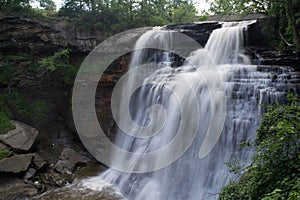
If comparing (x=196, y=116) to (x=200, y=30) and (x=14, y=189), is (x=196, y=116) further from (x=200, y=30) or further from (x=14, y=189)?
(x=200, y=30)

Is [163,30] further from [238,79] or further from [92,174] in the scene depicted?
[92,174]

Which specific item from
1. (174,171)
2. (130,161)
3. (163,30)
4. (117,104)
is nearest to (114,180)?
(130,161)

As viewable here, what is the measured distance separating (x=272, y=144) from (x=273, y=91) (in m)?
3.91

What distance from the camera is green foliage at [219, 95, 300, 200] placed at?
364 cm

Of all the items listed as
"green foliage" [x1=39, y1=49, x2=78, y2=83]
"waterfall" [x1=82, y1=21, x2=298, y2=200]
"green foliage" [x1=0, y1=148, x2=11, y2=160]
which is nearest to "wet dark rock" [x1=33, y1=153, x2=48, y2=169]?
"green foliage" [x1=0, y1=148, x2=11, y2=160]

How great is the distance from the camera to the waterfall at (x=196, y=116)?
7.02m

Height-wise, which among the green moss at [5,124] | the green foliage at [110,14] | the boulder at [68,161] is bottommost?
the boulder at [68,161]

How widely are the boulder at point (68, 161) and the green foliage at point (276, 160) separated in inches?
269

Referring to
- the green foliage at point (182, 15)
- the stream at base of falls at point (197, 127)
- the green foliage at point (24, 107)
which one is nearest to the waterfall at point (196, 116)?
the stream at base of falls at point (197, 127)

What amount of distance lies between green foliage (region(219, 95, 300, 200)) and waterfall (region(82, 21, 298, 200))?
1746 millimetres

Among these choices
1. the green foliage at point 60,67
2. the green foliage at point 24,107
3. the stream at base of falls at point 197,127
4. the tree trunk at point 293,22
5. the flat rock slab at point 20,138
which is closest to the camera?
the stream at base of falls at point 197,127

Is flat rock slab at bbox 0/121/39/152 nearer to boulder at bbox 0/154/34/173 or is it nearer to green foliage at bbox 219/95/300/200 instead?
boulder at bbox 0/154/34/173

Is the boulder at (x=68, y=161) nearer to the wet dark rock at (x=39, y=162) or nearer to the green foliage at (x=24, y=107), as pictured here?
the wet dark rock at (x=39, y=162)

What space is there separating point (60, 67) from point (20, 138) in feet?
13.2
